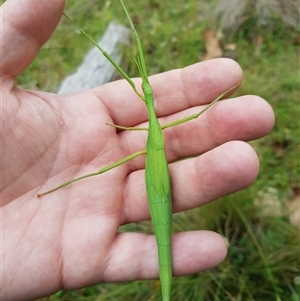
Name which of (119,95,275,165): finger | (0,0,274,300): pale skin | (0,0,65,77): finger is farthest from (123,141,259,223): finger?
(0,0,65,77): finger

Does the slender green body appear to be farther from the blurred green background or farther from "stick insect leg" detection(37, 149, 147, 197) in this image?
the blurred green background

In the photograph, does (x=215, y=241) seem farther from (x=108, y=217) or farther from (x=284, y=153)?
(x=284, y=153)

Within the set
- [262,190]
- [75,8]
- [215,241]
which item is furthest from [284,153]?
[75,8]

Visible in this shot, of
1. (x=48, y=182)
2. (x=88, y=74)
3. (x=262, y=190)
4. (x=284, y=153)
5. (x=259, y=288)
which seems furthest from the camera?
(x=88, y=74)

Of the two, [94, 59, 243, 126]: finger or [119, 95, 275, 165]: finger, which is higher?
[94, 59, 243, 126]: finger

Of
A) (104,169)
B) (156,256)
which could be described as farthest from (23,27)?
(156,256)

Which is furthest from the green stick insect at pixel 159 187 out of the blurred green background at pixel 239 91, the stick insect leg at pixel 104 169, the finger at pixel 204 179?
the blurred green background at pixel 239 91

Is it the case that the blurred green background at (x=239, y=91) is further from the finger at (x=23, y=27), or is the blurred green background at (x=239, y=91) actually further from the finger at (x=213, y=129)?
the finger at (x=23, y=27)
